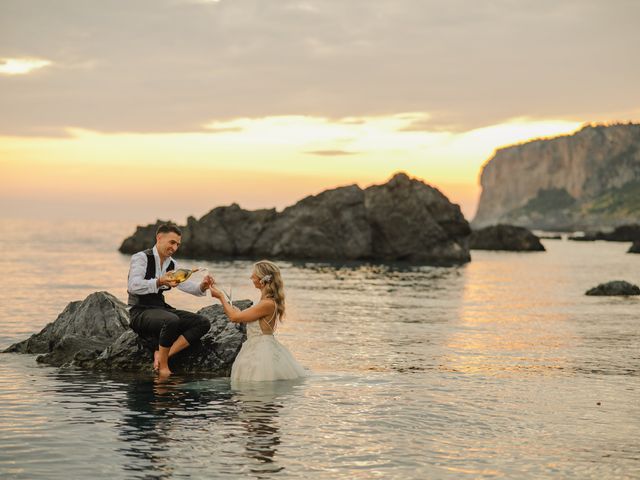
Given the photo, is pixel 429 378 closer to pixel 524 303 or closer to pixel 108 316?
pixel 108 316

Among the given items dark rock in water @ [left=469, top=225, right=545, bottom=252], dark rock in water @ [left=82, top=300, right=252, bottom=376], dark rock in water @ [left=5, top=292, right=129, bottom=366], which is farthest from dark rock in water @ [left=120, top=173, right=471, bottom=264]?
dark rock in water @ [left=82, top=300, right=252, bottom=376]

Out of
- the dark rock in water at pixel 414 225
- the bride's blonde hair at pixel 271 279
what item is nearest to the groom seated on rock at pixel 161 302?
the bride's blonde hair at pixel 271 279

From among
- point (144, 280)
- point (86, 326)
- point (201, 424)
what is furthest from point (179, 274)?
point (86, 326)

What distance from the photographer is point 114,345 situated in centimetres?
1822

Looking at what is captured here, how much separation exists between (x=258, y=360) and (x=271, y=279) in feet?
5.44

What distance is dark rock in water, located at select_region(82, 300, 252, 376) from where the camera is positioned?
17641 millimetres

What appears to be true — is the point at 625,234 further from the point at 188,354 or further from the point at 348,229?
the point at 188,354

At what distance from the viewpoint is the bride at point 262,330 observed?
16016 millimetres

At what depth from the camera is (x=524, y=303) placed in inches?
1645

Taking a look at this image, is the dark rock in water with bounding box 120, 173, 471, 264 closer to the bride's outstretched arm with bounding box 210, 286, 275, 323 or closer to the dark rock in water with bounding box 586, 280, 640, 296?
the dark rock in water with bounding box 586, 280, 640, 296

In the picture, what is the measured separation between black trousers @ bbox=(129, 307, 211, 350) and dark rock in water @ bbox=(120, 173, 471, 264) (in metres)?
73.3

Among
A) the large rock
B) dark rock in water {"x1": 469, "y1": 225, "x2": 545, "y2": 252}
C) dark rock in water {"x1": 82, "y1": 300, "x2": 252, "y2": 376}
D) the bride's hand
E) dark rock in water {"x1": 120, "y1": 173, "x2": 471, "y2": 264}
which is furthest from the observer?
dark rock in water {"x1": 469, "y1": 225, "x2": 545, "y2": 252}

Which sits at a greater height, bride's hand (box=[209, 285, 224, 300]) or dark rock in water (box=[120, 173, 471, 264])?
dark rock in water (box=[120, 173, 471, 264])

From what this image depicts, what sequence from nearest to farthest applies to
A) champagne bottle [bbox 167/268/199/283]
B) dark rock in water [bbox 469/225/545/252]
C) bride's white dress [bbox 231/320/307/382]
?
champagne bottle [bbox 167/268/199/283]
bride's white dress [bbox 231/320/307/382]
dark rock in water [bbox 469/225/545/252]
